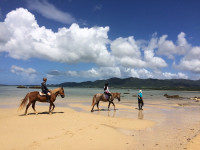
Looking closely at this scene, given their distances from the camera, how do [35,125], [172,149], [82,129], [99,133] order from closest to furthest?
A: [172,149]
[99,133]
[82,129]
[35,125]

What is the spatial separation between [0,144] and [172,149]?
6828 mm

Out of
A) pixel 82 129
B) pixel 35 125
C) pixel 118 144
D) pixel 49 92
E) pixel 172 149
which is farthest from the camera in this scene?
pixel 49 92

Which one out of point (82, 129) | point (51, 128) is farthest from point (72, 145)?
point (51, 128)

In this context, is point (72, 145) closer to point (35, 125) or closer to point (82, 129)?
point (82, 129)

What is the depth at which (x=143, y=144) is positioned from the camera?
6.91 m

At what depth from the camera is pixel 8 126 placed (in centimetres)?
916

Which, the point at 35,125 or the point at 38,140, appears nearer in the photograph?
the point at 38,140

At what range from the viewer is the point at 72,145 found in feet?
21.4

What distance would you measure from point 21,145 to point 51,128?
2.55 meters

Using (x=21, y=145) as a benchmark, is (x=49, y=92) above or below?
above

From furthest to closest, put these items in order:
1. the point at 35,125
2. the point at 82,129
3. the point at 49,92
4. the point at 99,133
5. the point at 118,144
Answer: the point at 49,92
the point at 35,125
the point at 82,129
the point at 99,133
the point at 118,144

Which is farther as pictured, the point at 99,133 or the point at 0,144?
the point at 99,133

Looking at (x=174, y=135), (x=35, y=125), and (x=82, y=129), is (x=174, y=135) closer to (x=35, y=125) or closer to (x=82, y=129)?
(x=82, y=129)

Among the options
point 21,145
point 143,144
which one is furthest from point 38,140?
point 143,144
